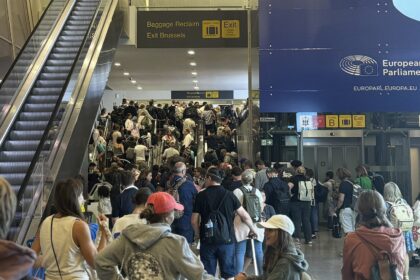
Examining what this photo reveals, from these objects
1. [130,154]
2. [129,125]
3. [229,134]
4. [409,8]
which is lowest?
[130,154]

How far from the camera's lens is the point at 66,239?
3.79 meters

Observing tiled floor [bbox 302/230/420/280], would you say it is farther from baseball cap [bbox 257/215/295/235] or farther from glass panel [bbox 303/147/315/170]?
baseball cap [bbox 257/215/295/235]

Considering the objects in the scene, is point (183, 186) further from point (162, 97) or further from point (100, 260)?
point (162, 97)

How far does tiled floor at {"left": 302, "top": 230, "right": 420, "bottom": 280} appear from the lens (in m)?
7.99

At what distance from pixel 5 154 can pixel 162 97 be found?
82.8 feet

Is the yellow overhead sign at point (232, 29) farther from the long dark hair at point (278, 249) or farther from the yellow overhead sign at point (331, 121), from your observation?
the long dark hair at point (278, 249)

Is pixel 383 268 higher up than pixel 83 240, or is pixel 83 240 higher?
pixel 83 240

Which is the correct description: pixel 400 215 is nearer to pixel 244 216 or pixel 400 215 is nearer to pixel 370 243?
pixel 244 216

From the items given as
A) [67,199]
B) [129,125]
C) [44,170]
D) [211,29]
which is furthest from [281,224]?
[129,125]

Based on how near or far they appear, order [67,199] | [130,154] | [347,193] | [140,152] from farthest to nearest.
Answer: [130,154] < [140,152] < [347,193] < [67,199]

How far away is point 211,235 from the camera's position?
20.2 feet

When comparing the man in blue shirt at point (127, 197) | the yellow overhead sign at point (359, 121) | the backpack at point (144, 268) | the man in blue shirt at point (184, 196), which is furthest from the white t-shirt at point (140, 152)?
the backpack at point (144, 268)

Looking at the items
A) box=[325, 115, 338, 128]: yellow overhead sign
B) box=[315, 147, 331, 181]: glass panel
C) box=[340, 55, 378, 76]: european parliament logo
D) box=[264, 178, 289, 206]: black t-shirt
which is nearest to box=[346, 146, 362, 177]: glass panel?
box=[315, 147, 331, 181]: glass panel

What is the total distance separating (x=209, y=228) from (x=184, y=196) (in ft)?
4.53
